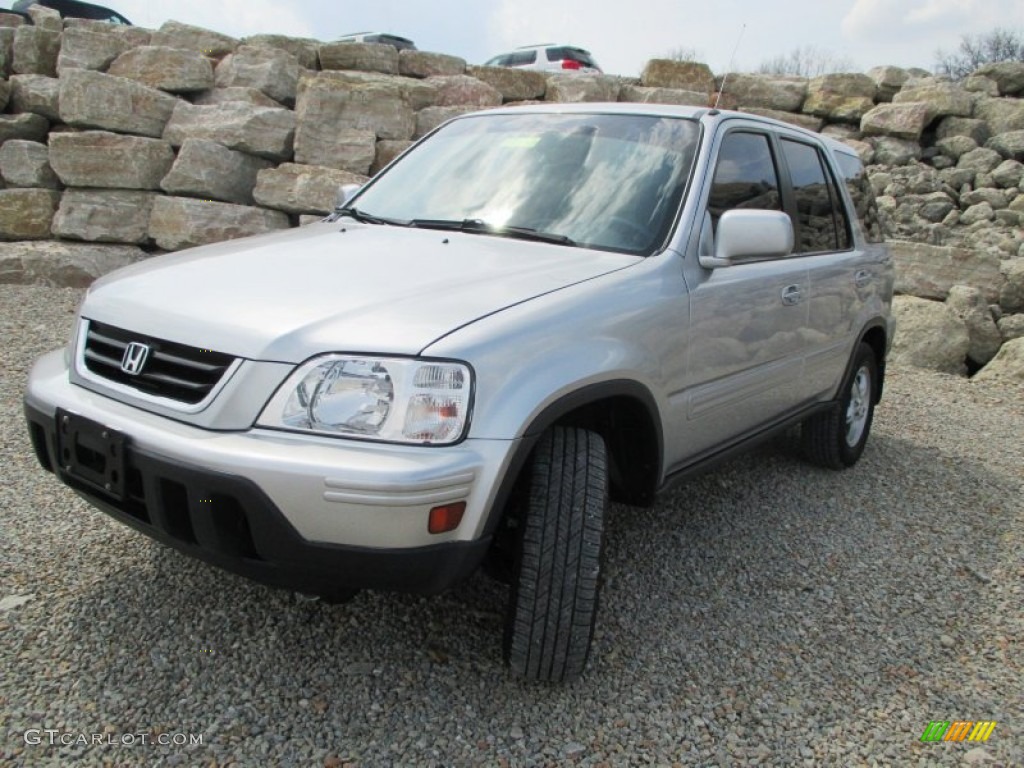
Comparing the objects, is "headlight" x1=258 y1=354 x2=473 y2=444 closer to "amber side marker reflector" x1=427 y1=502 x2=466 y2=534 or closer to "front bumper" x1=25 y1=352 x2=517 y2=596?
"front bumper" x1=25 y1=352 x2=517 y2=596

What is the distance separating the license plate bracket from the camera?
221 centimetres

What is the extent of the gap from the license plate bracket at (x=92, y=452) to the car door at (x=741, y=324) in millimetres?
1775

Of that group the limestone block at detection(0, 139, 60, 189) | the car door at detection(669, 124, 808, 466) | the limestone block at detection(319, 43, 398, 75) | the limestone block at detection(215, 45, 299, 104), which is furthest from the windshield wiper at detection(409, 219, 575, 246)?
the limestone block at detection(319, 43, 398, 75)

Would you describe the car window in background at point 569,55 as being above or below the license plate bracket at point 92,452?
above

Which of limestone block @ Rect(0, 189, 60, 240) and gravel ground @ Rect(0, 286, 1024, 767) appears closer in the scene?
gravel ground @ Rect(0, 286, 1024, 767)

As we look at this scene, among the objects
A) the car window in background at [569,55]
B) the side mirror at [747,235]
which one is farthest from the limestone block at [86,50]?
the car window in background at [569,55]

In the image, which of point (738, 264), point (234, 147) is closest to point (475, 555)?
point (738, 264)

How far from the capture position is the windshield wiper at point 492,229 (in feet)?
9.82

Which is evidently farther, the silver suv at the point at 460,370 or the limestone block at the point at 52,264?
the limestone block at the point at 52,264

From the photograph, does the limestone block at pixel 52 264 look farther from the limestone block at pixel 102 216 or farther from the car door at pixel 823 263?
the car door at pixel 823 263

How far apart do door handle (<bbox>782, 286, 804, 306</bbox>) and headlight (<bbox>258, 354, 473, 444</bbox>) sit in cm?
199

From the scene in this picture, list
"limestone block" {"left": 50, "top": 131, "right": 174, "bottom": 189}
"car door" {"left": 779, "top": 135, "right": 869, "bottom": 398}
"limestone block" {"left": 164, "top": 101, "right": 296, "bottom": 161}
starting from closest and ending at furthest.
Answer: "car door" {"left": 779, "top": 135, "right": 869, "bottom": 398}
"limestone block" {"left": 50, "top": 131, "right": 174, "bottom": 189}
"limestone block" {"left": 164, "top": 101, "right": 296, "bottom": 161}

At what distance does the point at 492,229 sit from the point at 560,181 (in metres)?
0.34

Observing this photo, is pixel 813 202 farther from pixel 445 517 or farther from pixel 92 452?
pixel 92 452
